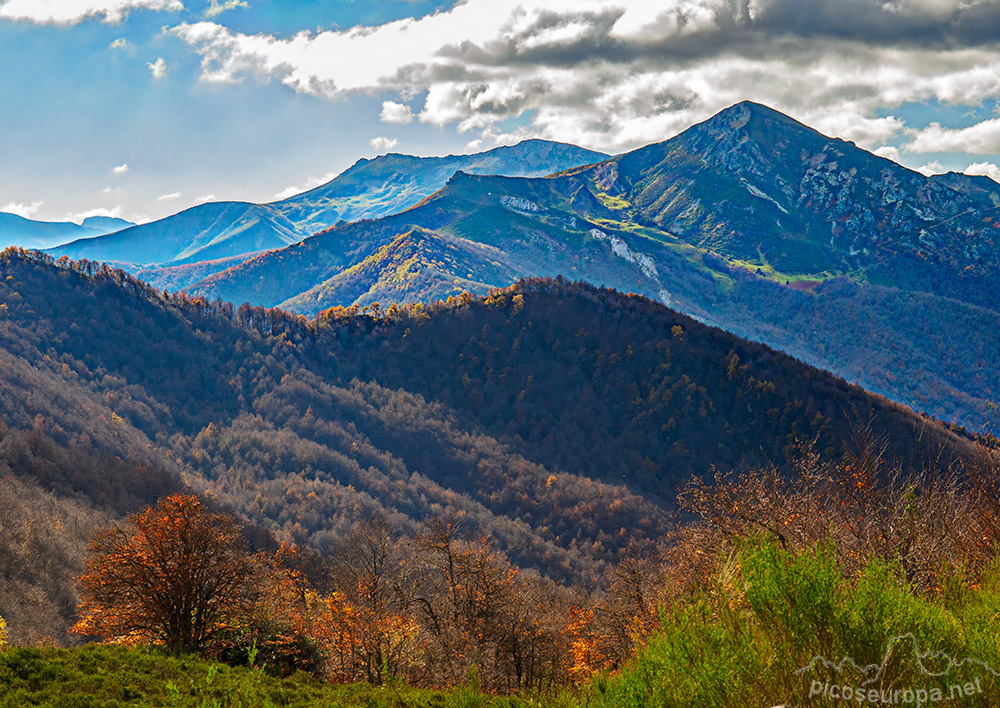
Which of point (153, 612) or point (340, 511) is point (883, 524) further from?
point (340, 511)

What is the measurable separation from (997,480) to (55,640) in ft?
178

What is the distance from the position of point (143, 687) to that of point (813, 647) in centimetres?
1790

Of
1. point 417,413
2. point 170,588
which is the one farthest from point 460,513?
point 170,588

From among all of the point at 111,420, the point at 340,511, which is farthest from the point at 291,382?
the point at 340,511

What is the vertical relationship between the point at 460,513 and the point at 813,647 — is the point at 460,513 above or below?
below

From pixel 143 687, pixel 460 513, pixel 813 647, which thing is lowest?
pixel 460 513

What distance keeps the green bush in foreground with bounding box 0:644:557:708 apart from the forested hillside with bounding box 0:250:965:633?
93298 millimetres

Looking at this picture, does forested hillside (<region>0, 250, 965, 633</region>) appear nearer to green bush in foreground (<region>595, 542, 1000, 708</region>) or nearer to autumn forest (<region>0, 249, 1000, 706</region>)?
autumn forest (<region>0, 249, 1000, 706</region>)

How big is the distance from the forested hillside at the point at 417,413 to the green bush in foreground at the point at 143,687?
93298 millimetres

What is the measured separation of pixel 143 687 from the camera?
15.7m

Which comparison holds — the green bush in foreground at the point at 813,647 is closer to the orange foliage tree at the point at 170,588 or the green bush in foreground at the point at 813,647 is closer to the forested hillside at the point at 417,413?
the orange foliage tree at the point at 170,588

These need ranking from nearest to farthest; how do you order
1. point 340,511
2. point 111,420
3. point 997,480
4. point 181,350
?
1. point 997,480
2. point 340,511
3. point 111,420
4. point 181,350

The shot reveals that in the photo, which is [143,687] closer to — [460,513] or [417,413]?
[460,513]

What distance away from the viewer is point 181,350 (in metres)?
184
